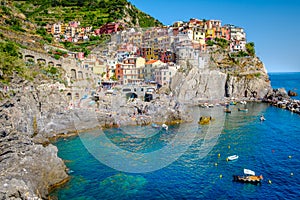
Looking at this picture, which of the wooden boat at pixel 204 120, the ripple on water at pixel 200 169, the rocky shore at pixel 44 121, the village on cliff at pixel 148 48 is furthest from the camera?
the village on cliff at pixel 148 48

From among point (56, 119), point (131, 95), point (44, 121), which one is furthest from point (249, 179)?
point (131, 95)

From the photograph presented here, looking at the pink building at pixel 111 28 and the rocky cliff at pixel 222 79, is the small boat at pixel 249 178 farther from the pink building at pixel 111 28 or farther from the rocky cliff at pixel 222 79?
the pink building at pixel 111 28

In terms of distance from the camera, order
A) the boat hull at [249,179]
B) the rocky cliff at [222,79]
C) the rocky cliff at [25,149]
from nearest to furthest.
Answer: the rocky cliff at [25,149] → the boat hull at [249,179] → the rocky cliff at [222,79]

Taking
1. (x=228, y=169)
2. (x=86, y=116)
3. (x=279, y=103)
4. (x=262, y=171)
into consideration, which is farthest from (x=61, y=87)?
(x=279, y=103)

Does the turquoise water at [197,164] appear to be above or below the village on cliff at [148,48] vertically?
below

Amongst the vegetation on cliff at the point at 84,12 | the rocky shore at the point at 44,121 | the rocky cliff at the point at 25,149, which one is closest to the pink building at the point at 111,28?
the vegetation on cliff at the point at 84,12

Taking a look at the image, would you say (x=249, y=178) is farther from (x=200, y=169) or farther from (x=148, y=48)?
(x=148, y=48)
